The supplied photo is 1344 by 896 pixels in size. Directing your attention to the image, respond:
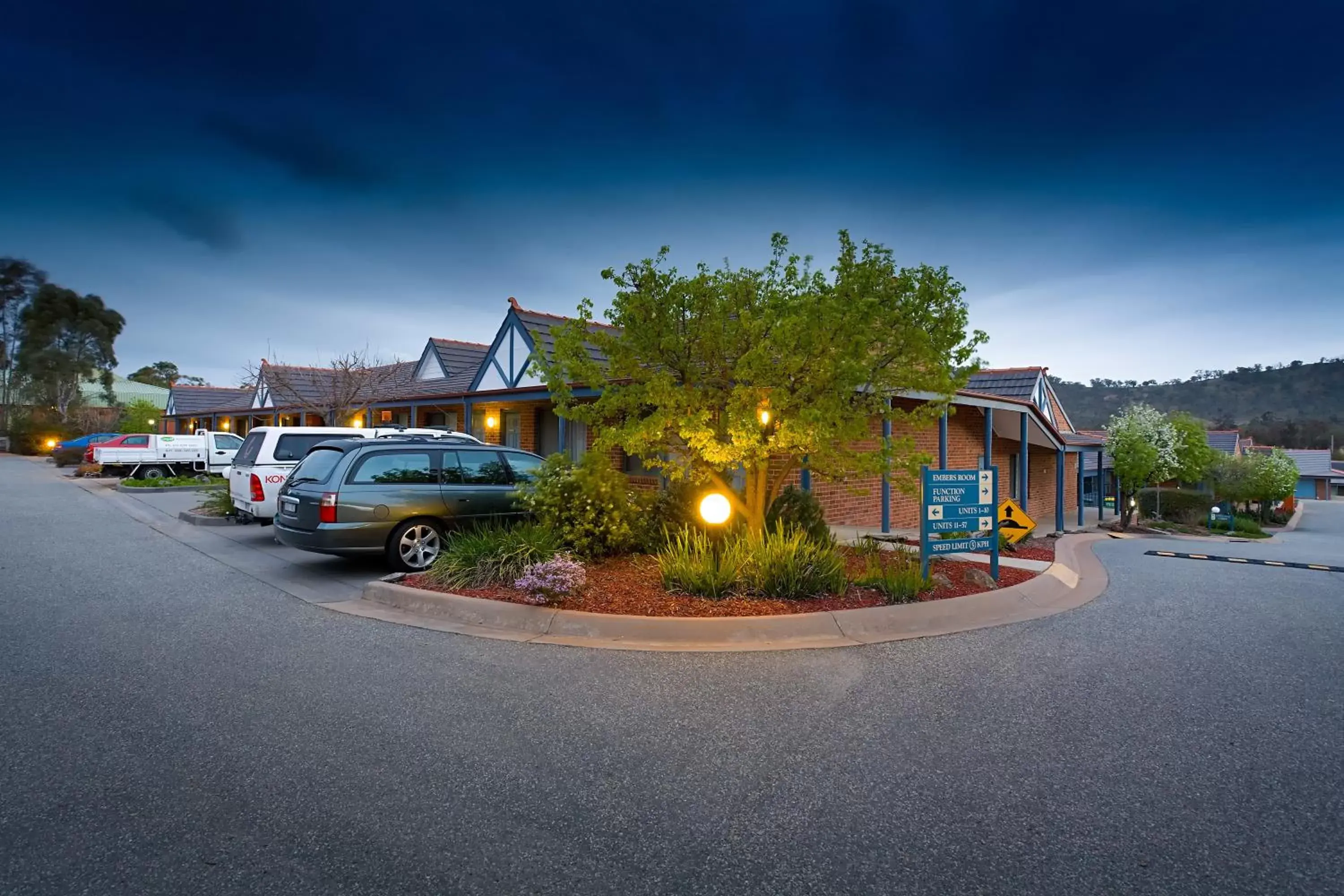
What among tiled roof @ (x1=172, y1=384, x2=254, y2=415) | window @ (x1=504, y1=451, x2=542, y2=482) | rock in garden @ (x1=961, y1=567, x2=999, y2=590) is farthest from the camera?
tiled roof @ (x1=172, y1=384, x2=254, y2=415)

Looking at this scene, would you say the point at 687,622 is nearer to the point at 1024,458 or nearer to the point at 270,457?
the point at 270,457

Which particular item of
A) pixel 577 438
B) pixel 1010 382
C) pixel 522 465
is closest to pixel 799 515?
pixel 522 465

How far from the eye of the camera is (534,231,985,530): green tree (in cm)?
693

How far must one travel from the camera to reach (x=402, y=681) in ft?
14.6

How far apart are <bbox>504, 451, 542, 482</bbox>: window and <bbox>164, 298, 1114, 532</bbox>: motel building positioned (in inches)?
28.7

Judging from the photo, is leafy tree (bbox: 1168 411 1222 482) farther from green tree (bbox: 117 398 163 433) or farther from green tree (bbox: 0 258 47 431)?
green tree (bbox: 0 258 47 431)

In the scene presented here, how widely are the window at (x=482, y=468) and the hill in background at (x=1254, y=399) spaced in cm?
10860

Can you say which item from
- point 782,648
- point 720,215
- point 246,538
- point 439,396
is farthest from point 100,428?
point 782,648

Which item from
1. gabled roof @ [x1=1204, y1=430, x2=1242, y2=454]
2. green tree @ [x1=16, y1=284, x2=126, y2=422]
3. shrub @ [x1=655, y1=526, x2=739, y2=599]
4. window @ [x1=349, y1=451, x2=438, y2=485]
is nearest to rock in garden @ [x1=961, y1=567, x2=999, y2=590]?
shrub @ [x1=655, y1=526, x2=739, y2=599]

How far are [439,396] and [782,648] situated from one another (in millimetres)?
15475

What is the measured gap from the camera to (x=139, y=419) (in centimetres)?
5106

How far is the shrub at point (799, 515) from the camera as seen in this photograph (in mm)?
8086

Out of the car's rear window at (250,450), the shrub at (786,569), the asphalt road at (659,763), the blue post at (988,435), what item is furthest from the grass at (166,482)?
the blue post at (988,435)

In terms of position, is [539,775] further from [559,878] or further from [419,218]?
[419,218]
